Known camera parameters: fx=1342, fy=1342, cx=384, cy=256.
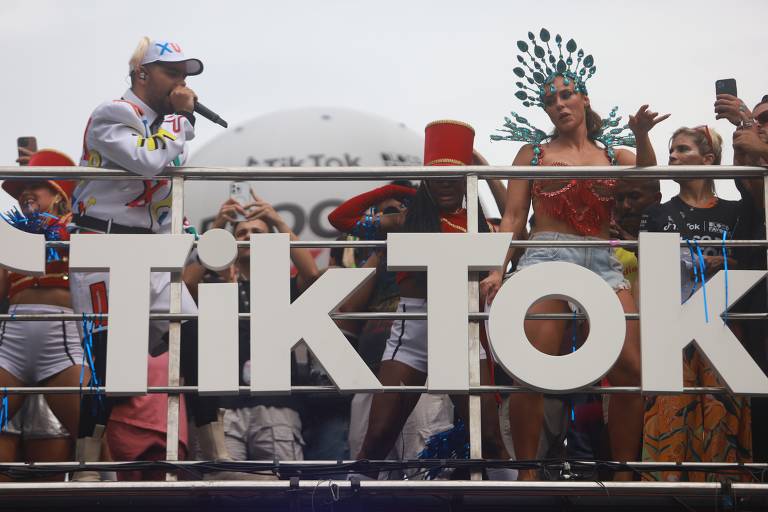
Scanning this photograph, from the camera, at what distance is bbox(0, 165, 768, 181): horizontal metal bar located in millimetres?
6781

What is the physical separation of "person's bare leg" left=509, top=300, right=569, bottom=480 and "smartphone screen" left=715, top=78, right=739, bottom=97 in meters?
1.59

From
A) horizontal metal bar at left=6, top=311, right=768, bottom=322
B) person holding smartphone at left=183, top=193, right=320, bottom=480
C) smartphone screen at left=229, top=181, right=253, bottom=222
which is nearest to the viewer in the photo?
horizontal metal bar at left=6, top=311, right=768, bottom=322

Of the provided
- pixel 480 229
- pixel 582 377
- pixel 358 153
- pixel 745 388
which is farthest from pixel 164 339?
pixel 358 153

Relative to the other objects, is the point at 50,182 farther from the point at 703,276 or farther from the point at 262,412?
the point at 703,276

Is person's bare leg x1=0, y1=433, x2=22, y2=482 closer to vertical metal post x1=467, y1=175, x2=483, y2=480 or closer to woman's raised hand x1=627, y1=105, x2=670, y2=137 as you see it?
vertical metal post x1=467, y1=175, x2=483, y2=480

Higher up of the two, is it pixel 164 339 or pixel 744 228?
pixel 744 228

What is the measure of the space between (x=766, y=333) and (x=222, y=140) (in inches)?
444

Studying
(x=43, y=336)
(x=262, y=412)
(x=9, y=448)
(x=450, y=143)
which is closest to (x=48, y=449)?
(x=9, y=448)

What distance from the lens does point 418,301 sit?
24.6ft

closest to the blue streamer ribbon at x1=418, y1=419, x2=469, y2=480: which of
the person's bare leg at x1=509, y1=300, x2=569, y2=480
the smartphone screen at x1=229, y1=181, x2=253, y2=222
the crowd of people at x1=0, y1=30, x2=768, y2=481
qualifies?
the crowd of people at x1=0, y1=30, x2=768, y2=481

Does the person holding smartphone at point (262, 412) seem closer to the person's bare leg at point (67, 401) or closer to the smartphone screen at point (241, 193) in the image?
the smartphone screen at point (241, 193)

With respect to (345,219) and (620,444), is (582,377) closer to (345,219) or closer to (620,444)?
(620,444)

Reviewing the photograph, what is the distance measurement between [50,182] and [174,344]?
81.2 inches

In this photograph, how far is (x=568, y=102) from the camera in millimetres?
7434
